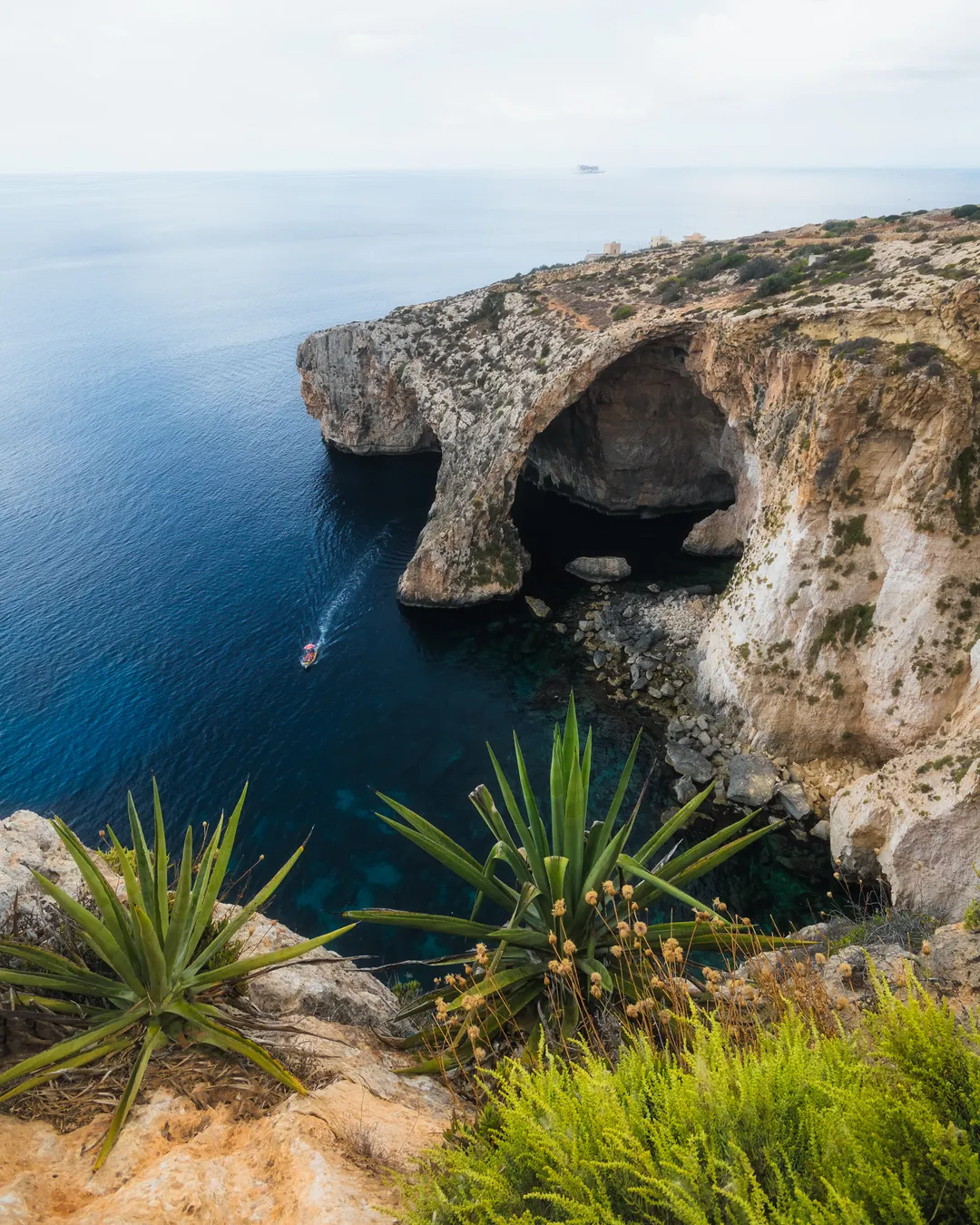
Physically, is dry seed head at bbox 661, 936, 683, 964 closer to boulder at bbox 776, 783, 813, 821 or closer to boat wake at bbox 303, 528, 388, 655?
boulder at bbox 776, 783, 813, 821

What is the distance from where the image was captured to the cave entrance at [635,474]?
37969 millimetres

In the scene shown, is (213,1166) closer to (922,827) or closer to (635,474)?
(922,827)

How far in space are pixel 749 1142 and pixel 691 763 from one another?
21421 mm

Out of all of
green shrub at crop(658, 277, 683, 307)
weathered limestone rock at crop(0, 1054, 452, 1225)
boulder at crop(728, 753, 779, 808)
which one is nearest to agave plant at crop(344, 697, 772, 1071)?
weathered limestone rock at crop(0, 1054, 452, 1225)

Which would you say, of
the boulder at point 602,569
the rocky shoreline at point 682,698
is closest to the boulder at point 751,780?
the rocky shoreline at point 682,698

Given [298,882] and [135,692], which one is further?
[135,692]

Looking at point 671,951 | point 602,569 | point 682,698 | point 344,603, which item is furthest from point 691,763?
point 671,951

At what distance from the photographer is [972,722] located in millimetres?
18047

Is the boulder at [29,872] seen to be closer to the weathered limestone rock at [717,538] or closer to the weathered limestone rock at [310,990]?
the weathered limestone rock at [310,990]

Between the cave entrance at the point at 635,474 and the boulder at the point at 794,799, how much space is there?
603 inches

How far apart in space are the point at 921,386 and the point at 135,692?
30811 mm

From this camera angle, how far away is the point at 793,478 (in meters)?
23.9

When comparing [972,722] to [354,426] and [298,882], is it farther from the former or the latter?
[354,426]

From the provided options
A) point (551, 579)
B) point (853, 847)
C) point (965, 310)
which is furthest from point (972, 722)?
point (551, 579)
